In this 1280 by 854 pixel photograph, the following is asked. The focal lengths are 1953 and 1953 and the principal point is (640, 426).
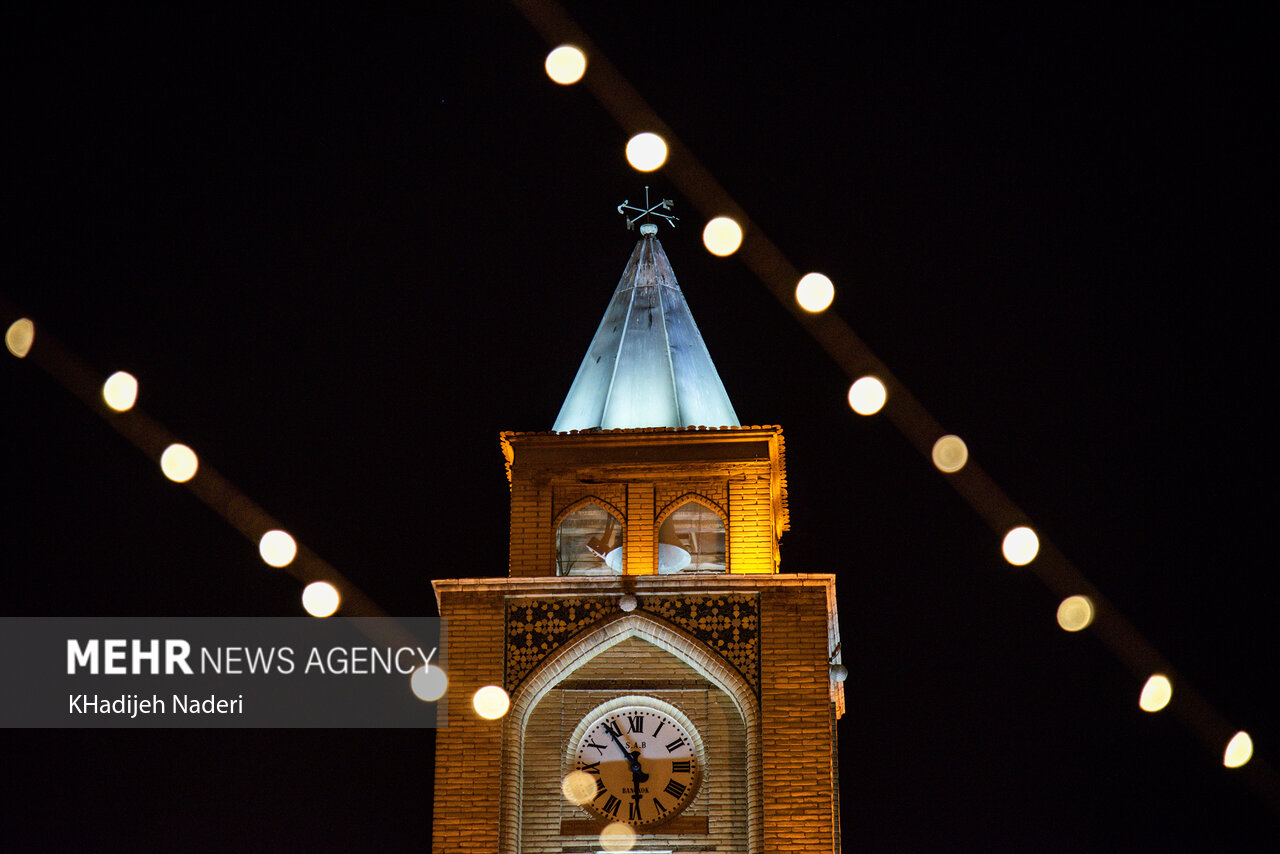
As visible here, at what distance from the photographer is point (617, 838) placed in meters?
17.6

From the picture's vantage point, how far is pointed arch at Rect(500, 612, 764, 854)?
17.6 meters

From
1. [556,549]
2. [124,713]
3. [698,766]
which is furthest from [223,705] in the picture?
[698,766]

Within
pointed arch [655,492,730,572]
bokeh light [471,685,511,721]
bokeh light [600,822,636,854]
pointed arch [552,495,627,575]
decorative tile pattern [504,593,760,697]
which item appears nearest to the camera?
bokeh light [600,822,636,854]

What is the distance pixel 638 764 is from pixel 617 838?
2.41 feet

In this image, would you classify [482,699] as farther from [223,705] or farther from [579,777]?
[223,705]

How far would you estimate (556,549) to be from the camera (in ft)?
62.9

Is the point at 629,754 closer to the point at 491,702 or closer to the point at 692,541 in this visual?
the point at 491,702

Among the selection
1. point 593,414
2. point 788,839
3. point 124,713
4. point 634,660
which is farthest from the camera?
point 124,713

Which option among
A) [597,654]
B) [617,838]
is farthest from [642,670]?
[617,838]

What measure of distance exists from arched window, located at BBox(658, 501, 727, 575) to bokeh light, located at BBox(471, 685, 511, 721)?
283 cm

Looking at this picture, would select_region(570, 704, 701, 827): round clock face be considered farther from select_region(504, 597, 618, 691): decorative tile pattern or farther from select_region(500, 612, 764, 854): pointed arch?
select_region(504, 597, 618, 691): decorative tile pattern

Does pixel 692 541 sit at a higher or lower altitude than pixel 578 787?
higher

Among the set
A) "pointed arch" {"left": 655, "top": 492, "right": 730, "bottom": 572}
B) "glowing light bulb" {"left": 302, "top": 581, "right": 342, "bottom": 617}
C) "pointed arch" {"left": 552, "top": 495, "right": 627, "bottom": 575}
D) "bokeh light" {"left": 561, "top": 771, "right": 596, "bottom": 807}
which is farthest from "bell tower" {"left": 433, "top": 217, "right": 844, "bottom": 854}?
"glowing light bulb" {"left": 302, "top": 581, "right": 342, "bottom": 617}

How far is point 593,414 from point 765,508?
217cm
